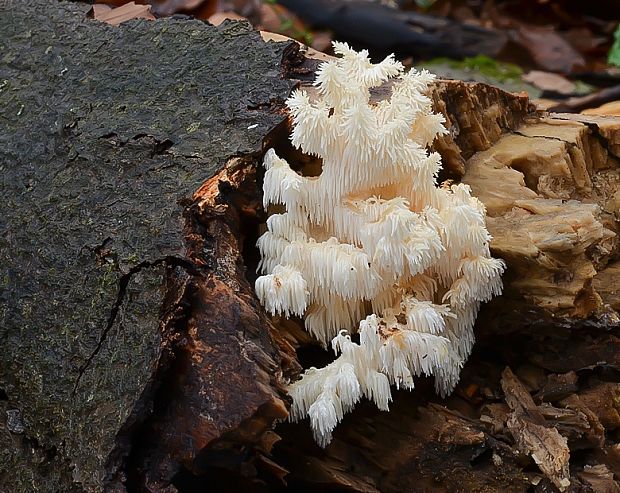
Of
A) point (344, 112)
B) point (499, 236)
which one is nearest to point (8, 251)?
point (344, 112)

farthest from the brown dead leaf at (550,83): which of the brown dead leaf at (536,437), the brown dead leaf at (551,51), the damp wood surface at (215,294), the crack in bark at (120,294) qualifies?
the crack in bark at (120,294)

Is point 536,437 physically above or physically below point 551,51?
above

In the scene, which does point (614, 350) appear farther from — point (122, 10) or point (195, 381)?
point (122, 10)

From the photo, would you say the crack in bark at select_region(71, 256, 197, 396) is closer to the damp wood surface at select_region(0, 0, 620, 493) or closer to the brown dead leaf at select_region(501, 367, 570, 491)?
the damp wood surface at select_region(0, 0, 620, 493)

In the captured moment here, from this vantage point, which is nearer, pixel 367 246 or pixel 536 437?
pixel 367 246

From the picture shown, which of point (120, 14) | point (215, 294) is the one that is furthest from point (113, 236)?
point (120, 14)

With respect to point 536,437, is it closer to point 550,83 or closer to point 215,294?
point 215,294
